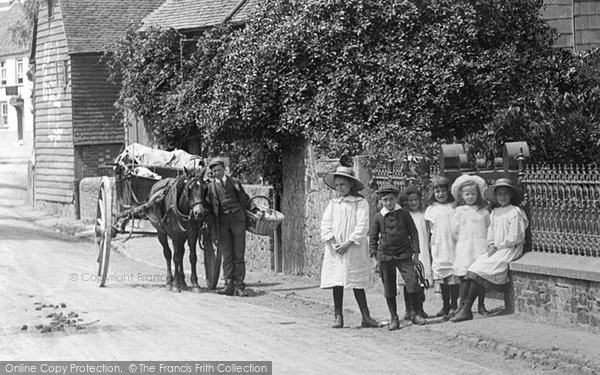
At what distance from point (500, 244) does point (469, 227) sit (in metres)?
0.44

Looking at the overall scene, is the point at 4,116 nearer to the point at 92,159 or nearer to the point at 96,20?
the point at 96,20

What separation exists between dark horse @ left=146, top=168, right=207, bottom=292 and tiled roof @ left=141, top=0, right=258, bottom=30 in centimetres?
1203

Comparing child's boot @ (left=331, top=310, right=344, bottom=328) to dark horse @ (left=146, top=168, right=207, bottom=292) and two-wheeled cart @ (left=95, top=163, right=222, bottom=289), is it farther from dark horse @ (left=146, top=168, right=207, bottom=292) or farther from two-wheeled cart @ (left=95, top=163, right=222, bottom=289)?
two-wheeled cart @ (left=95, top=163, right=222, bottom=289)

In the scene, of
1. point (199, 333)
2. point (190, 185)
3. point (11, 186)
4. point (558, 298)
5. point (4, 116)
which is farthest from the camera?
point (4, 116)

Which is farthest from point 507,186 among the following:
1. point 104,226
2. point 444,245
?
point 104,226

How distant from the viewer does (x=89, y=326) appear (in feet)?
41.6

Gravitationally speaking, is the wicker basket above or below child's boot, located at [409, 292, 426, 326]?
above

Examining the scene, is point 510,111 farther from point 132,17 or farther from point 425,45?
point 132,17

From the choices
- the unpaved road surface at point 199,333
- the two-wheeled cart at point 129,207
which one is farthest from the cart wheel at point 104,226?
the unpaved road surface at point 199,333

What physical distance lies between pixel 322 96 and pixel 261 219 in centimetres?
311

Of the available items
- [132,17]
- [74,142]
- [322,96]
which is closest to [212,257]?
[322,96]

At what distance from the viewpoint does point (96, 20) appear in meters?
37.5

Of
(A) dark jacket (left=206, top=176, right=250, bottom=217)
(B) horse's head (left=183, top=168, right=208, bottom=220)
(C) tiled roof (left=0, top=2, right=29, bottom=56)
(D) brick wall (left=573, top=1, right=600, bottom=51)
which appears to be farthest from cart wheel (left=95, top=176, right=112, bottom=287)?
(C) tiled roof (left=0, top=2, right=29, bottom=56)

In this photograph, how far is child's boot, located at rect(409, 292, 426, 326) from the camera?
42.7ft
